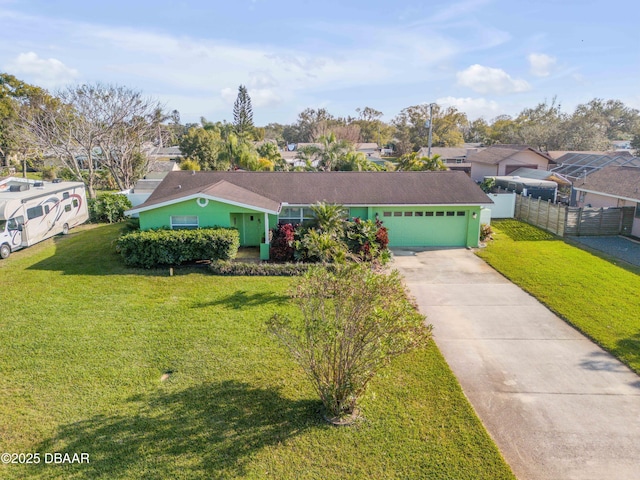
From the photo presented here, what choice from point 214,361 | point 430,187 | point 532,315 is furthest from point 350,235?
point 214,361

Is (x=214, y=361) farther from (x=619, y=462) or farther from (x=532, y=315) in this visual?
(x=532, y=315)

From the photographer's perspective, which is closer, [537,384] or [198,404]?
[198,404]

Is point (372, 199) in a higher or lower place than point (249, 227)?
higher

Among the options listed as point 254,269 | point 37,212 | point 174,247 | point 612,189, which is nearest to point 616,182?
point 612,189

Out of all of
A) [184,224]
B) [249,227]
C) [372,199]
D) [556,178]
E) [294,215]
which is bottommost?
[249,227]

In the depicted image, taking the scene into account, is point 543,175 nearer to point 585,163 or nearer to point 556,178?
point 556,178

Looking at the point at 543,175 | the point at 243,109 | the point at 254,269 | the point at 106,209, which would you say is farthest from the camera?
the point at 243,109

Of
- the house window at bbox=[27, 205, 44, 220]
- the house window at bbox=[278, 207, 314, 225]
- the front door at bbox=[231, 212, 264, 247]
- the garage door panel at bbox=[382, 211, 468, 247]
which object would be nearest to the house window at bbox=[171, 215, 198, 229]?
the front door at bbox=[231, 212, 264, 247]
